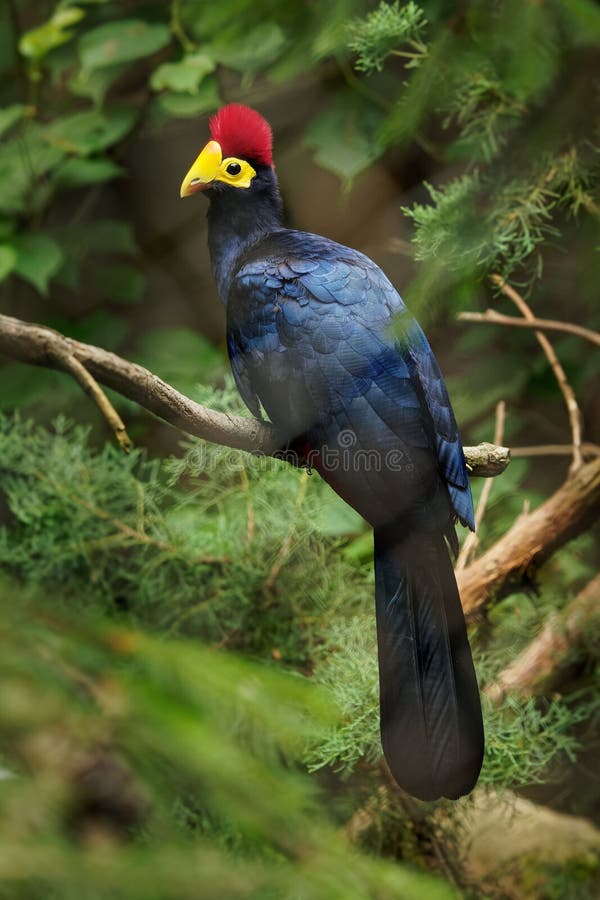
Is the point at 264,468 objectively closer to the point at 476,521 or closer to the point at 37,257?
the point at 476,521

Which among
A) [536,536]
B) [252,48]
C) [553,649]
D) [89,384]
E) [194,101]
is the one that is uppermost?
[252,48]

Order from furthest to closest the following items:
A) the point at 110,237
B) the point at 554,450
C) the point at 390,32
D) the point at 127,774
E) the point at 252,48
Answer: the point at 110,237 → the point at 554,450 → the point at 252,48 → the point at 390,32 → the point at 127,774

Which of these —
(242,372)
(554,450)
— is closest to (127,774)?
(242,372)

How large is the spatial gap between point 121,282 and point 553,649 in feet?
2.71

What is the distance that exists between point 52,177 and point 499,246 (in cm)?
87

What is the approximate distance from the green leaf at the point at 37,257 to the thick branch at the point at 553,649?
2.52 ft

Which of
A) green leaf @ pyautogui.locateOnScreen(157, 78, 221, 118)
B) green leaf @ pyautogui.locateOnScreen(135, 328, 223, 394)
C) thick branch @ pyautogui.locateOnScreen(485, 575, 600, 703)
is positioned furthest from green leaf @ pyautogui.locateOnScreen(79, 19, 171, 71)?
thick branch @ pyautogui.locateOnScreen(485, 575, 600, 703)

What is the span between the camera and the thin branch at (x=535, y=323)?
963mm

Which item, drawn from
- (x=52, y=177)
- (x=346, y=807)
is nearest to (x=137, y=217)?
(x=52, y=177)

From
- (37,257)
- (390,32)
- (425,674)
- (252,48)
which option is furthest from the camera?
(37,257)

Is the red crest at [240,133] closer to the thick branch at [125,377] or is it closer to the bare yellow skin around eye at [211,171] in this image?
the bare yellow skin around eye at [211,171]

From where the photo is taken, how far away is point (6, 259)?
1.22 meters

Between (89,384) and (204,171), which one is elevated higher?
(204,171)

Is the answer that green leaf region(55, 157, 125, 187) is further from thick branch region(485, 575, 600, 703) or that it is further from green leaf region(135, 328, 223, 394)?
thick branch region(485, 575, 600, 703)
